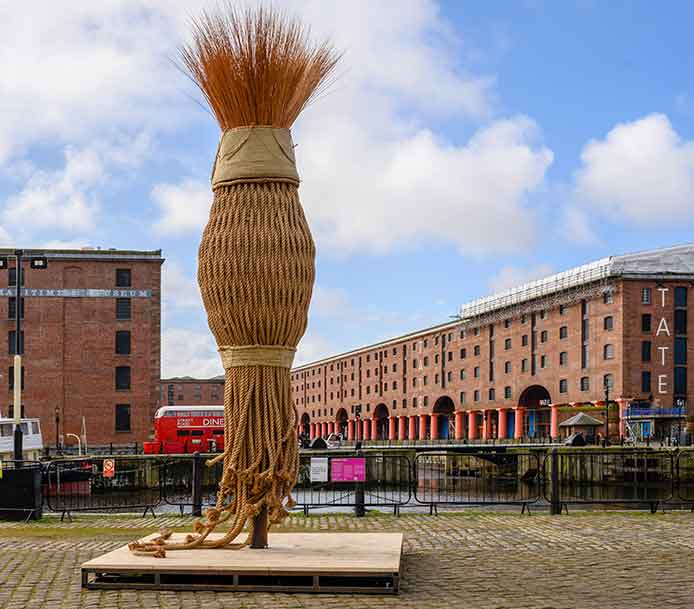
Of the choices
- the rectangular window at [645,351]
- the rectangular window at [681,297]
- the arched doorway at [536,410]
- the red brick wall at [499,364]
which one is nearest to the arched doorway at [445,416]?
the red brick wall at [499,364]

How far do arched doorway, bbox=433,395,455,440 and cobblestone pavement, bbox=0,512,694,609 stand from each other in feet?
279

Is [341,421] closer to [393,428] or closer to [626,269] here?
[393,428]

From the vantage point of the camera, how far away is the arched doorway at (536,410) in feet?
264

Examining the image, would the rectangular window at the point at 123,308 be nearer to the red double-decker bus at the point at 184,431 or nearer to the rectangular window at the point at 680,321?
the red double-decker bus at the point at 184,431

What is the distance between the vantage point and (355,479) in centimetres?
1652

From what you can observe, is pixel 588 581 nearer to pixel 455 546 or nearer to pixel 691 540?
pixel 455 546

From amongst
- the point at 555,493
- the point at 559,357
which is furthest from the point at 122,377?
the point at 555,493

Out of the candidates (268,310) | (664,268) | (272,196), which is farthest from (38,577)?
(664,268)

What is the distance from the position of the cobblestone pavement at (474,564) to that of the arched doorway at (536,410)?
2574 inches

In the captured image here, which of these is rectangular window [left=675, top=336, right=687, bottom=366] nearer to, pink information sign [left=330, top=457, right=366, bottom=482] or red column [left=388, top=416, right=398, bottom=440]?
red column [left=388, top=416, right=398, bottom=440]

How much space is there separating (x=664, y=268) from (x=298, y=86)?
67.2 meters

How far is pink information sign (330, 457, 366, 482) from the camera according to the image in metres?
16.5

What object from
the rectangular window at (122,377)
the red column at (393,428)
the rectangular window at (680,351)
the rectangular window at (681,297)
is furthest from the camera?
the red column at (393,428)

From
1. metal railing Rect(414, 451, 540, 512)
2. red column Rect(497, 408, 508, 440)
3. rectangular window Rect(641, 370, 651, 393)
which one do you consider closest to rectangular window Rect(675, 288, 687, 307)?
rectangular window Rect(641, 370, 651, 393)
